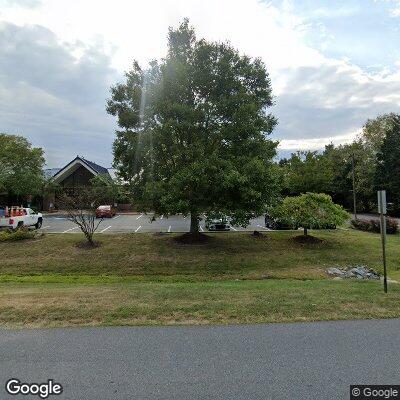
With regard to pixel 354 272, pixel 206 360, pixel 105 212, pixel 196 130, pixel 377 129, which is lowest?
pixel 354 272

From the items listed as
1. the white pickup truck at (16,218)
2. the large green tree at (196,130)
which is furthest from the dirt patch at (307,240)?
the white pickup truck at (16,218)

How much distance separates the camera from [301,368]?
3.91 m

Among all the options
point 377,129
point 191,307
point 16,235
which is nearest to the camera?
point 191,307

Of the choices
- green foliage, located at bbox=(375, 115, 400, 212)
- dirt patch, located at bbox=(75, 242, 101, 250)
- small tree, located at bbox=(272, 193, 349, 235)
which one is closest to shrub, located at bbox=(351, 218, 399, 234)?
small tree, located at bbox=(272, 193, 349, 235)

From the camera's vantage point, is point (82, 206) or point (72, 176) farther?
point (72, 176)

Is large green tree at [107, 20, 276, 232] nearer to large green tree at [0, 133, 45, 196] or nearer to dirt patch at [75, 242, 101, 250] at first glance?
dirt patch at [75, 242, 101, 250]

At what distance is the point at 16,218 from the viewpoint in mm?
21609

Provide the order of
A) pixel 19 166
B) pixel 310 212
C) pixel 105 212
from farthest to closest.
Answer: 1. pixel 19 166
2. pixel 105 212
3. pixel 310 212

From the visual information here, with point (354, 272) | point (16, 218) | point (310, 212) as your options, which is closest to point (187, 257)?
point (354, 272)

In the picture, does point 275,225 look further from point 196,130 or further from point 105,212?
point 105,212

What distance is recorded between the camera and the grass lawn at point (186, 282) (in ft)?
19.1

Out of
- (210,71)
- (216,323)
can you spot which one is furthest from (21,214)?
(216,323)

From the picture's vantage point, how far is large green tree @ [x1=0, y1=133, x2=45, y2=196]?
3359 cm

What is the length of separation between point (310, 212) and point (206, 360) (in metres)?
15.8
